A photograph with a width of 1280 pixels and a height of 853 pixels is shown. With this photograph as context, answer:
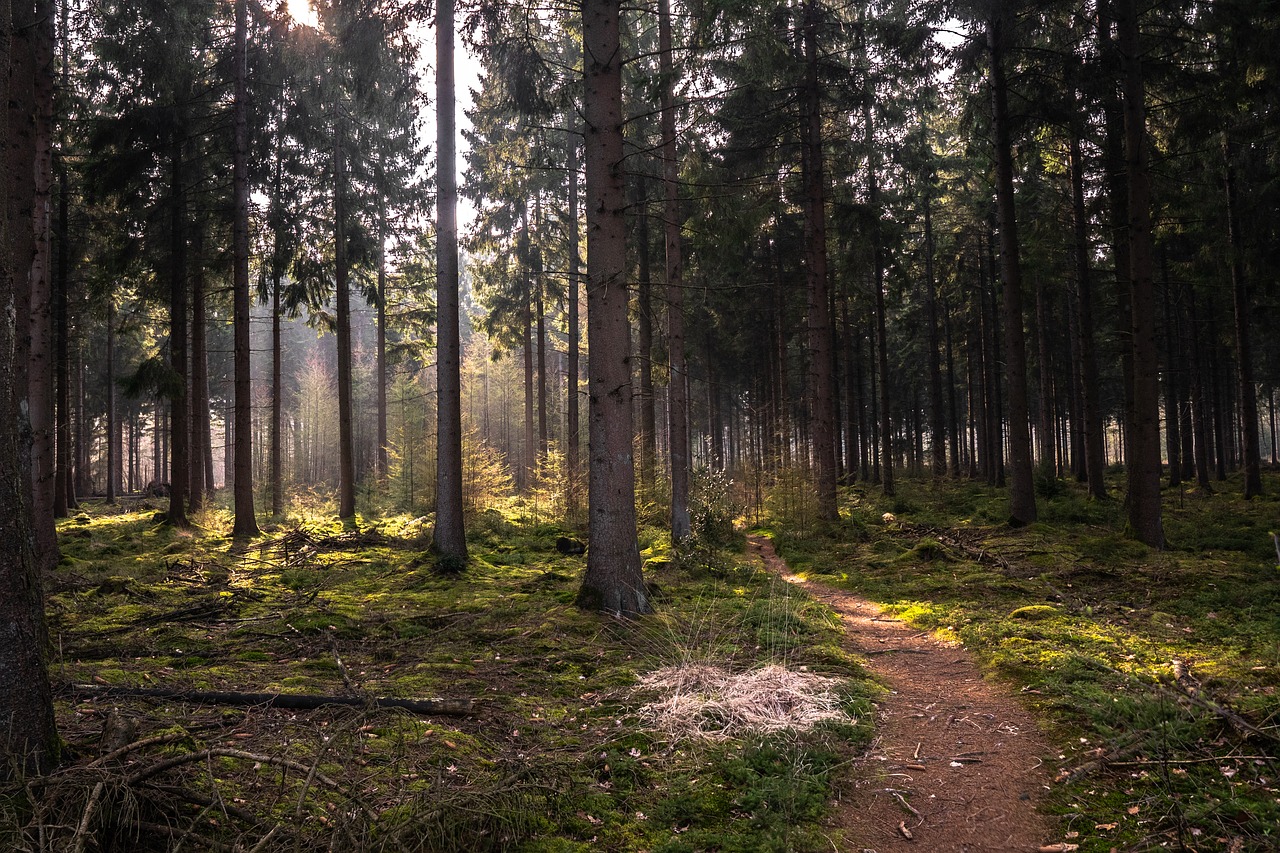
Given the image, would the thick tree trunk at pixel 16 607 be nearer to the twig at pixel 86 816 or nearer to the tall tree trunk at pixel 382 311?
the twig at pixel 86 816

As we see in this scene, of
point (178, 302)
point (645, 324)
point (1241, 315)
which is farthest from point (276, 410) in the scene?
point (1241, 315)

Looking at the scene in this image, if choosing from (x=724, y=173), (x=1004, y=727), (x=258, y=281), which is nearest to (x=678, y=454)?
(x=724, y=173)

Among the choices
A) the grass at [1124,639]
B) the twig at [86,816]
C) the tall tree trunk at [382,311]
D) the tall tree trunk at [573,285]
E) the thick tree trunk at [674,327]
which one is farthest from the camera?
the tall tree trunk at [382,311]

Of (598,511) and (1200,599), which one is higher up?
(598,511)

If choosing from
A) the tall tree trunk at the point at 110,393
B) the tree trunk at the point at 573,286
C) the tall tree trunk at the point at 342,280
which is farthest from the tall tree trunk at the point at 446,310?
the tall tree trunk at the point at 110,393

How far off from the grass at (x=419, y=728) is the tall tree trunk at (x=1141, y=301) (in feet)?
20.6

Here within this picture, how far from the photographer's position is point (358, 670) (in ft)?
19.9

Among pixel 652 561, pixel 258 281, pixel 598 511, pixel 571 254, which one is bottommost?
pixel 652 561

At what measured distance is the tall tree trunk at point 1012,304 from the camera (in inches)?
552

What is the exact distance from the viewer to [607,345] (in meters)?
8.16

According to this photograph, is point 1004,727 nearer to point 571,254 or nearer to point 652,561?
point 652,561

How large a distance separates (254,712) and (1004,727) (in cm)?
498

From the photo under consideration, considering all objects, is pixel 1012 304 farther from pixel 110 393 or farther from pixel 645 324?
pixel 110 393

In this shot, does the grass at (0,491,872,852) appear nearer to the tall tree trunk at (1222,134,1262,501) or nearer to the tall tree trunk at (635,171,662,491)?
the tall tree trunk at (635,171,662,491)
